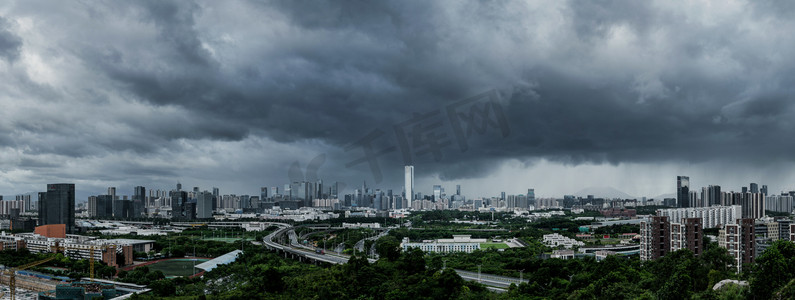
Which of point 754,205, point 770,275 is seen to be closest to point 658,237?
point 770,275

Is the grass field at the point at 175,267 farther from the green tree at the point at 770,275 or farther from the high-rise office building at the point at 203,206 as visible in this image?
the high-rise office building at the point at 203,206

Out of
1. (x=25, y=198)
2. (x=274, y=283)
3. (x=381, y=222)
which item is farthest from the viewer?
(x=25, y=198)

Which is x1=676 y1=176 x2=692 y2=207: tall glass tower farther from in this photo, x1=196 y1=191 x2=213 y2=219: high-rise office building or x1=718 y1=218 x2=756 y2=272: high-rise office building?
x1=196 y1=191 x2=213 y2=219: high-rise office building

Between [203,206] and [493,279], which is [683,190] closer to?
[493,279]

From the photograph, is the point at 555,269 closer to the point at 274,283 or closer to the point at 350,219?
the point at 274,283

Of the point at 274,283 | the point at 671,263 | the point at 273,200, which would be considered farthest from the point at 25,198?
the point at 671,263
